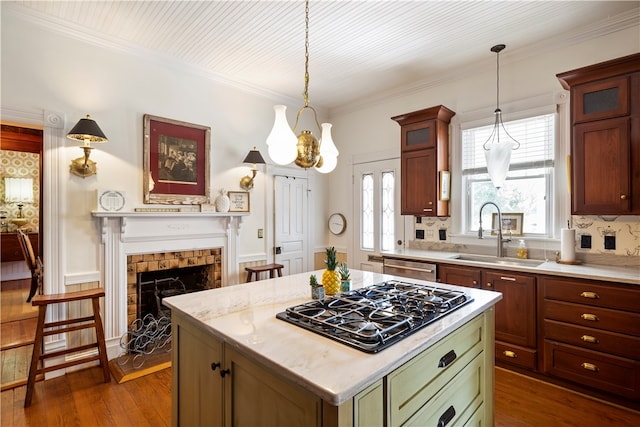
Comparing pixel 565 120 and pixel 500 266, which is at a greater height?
pixel 565 120

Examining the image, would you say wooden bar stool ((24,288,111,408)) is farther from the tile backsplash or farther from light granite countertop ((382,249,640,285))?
the tile backsplash

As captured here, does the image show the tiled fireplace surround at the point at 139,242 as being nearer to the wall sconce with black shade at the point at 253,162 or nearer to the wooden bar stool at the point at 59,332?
the wooden bar stool at the point at 59,332

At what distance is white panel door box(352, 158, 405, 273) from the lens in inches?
168

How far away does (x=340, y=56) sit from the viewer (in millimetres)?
3375

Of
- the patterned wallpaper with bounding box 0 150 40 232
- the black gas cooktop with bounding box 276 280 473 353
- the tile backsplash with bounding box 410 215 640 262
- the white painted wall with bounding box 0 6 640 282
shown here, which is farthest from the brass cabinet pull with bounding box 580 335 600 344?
the patterned wallpaper with bounding box 0 150 40 232

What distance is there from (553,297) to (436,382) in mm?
1793

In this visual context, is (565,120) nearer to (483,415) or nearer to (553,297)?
(553,297)

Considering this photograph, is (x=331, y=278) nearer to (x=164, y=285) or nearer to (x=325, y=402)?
(x=325, y=402)

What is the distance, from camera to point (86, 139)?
2740 millimetres

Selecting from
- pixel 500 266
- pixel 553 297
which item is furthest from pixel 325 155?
pixel 553 297

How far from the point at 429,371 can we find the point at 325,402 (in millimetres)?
553

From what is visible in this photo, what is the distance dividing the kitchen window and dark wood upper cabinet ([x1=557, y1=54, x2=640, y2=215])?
1.41 ft

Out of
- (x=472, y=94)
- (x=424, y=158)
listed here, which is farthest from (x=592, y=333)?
(x=472, y=94)

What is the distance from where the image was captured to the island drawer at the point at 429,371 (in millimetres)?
1126
